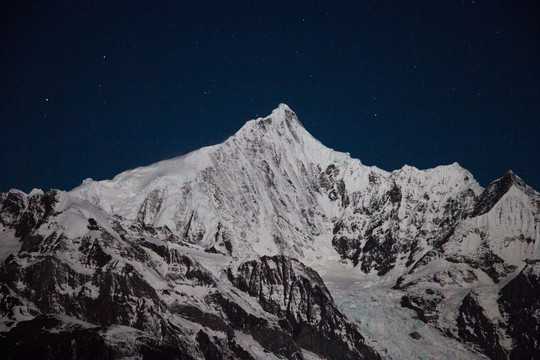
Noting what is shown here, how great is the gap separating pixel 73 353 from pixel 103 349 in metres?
5.66

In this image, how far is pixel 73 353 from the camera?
646 feet

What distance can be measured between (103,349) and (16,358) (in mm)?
16132

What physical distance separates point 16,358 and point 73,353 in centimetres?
1047

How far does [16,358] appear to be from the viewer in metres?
193

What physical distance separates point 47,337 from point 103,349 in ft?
35.7

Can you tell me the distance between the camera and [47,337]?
199m

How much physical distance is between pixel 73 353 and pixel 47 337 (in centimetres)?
642

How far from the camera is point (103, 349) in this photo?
652 ft
